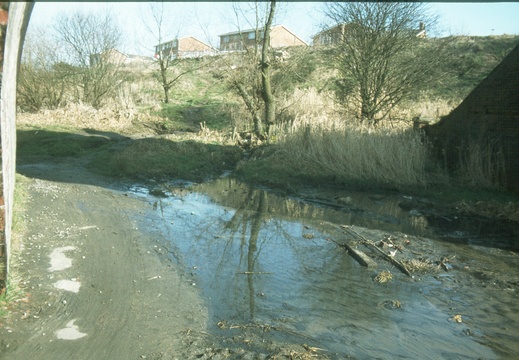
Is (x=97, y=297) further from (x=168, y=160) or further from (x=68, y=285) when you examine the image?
(x=168, y=160)

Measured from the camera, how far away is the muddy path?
159 inches

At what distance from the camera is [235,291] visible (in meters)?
5.38

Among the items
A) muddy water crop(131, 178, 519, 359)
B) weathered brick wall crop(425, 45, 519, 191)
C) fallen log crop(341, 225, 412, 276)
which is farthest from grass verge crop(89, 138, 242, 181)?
weathered brick wall crop(425, 45, 519, 191)

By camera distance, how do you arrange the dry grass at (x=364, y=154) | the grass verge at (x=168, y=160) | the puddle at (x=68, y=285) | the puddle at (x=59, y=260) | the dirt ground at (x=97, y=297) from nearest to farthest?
the dirt ground at (x=97, y=297), the puddle at (x=68, y=285), the puddle at (x=59, y=260), the dry grass at (x=364, y=154), the grass verge at (x=168, y=160)

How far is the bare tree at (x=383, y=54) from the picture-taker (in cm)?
1672

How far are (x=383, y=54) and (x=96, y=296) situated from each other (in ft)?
50.0

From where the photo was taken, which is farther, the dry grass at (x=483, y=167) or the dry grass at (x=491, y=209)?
the dry grass at (x=483, y=167)

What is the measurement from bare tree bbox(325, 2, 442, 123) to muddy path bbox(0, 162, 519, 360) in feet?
31.7

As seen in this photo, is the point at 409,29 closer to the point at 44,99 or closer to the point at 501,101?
the point at 501,101

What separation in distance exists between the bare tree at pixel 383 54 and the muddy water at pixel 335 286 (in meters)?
9.04

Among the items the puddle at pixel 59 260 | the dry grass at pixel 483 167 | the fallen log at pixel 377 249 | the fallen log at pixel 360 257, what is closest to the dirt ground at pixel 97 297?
the puddle at pixel 59 260

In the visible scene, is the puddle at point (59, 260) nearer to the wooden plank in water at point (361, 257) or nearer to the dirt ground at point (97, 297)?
the dirt ground at point (97, 297)

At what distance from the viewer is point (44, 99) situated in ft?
76.1

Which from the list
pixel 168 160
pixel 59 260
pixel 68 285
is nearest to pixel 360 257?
pixel 68 285
